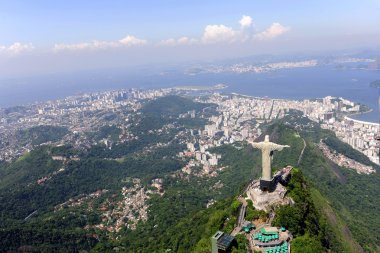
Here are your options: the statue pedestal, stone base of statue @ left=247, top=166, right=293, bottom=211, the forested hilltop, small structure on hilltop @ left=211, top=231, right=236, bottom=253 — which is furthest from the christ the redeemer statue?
small structure on hilltop @ left=211, top=231, right=236, bottom=253

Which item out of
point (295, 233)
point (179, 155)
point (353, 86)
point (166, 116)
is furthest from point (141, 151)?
point (353, 86)

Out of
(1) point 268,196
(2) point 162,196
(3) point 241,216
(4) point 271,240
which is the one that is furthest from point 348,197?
(4) point 271,240

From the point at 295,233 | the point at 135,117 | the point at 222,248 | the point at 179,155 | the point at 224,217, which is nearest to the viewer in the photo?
the point at 222,248

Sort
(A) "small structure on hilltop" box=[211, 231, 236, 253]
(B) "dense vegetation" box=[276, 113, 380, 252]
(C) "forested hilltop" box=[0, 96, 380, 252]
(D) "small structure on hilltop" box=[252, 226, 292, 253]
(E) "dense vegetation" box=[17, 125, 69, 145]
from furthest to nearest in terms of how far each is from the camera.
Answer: (E) "dense vegetation" box=[17, 125, 69, 145] < (B) "dense vegetation" box=[276, 113, 380, 252] < (C) "forested hilltop" box=[0, 96, 380, 252] < (D) "small structure on hilltop" box=[252, 226, 292, 253] < (A) "small structure on hilltop" box=[211, 231, 236, 253]

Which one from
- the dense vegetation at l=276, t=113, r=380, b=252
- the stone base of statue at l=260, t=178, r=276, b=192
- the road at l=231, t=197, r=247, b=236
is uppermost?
the stone base of statue at l=260, t=178, r=276, b=192

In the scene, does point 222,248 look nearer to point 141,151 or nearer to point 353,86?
point 141,151

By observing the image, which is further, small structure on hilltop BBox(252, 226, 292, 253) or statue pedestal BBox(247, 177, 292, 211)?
statue pedestal BBox(247, 177, 292, 211)

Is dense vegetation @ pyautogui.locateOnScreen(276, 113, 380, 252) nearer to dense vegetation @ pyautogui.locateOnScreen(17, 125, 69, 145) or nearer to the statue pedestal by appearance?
the statue pedestal

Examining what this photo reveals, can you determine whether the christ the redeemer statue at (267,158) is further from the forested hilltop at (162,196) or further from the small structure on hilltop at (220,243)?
the small structure on hilltop at (220,243)
